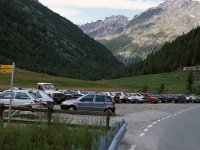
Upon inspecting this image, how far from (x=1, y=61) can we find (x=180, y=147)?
16738 centimetres

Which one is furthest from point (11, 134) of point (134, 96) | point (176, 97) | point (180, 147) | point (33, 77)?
point (33, 77)

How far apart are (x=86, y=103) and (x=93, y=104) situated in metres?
0.52

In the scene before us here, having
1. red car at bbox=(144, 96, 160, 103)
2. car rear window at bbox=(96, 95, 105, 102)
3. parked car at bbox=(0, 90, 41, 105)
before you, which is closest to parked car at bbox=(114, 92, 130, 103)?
red car at bbox=(144, 96, 160, 103)

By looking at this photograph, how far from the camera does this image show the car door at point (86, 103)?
3519 cm

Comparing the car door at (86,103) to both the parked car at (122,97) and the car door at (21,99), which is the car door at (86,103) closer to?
the car door at (21,99)

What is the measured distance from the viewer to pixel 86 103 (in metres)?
35.3

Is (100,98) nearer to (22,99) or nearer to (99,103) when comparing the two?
(99,103)

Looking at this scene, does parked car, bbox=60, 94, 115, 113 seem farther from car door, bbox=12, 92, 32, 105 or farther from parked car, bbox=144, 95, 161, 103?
parked car, bbox=144, 95, 161, 103

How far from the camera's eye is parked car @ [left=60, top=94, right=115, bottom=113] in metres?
35.1

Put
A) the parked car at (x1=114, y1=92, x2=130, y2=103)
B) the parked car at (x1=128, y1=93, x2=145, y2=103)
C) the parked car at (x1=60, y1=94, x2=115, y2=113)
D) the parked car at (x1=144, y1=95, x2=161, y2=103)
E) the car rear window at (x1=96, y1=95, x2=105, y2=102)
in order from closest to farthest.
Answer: the parked car at (x1=60, y1=94, x2=115, y2=113)
the car rear window at (x1=96, y1=95, x2=105, y2=102)
the parked car at (x1=114, y1=92, x2=130, y2=103)
the parked car at (x1=128, y1=93, x2=145, y2=103)
the parked car at (x1=144, y1=95, x2=161, y2=103)

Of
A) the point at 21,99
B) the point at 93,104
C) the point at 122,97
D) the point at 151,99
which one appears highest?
the point at 122,97

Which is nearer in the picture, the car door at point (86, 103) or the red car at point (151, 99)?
the car door at point (86, 103)

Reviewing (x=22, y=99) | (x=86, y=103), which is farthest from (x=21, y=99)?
(x=86, y=103)

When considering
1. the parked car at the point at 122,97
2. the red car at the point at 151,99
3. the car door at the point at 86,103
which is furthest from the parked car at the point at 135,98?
the car door at the point at 86,103
